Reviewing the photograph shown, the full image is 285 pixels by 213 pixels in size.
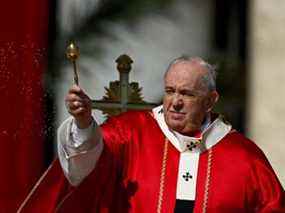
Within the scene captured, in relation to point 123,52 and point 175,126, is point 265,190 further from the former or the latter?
point 123,52

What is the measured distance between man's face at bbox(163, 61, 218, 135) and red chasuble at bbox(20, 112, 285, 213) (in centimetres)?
11

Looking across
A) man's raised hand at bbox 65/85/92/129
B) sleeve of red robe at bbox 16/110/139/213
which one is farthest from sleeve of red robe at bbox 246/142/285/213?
man's raised hand at bbox 65/85/92/129

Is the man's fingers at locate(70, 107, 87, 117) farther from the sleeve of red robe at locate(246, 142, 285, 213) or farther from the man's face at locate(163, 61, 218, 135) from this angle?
the sleeve of red robe at locate(246, 142, 285, 213)

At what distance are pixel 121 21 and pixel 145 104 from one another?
0.43 m

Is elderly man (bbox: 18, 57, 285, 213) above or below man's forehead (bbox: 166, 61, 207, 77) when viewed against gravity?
below

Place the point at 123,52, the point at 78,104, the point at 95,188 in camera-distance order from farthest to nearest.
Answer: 1. the point at 123,52
2. the point at 95,188
3. the point at 78,104

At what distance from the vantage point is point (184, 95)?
9.84 ft

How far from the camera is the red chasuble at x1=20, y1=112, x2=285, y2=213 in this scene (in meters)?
3.00

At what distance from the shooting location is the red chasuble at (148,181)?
2998mm

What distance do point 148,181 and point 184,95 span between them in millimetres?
275

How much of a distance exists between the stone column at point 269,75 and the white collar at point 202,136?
0.71 metres

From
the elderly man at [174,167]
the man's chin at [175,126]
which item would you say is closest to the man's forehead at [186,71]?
the elderly man at [174,167]

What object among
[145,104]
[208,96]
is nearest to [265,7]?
[145,104]

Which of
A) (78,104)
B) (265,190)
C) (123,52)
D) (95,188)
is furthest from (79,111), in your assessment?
(123,52)
